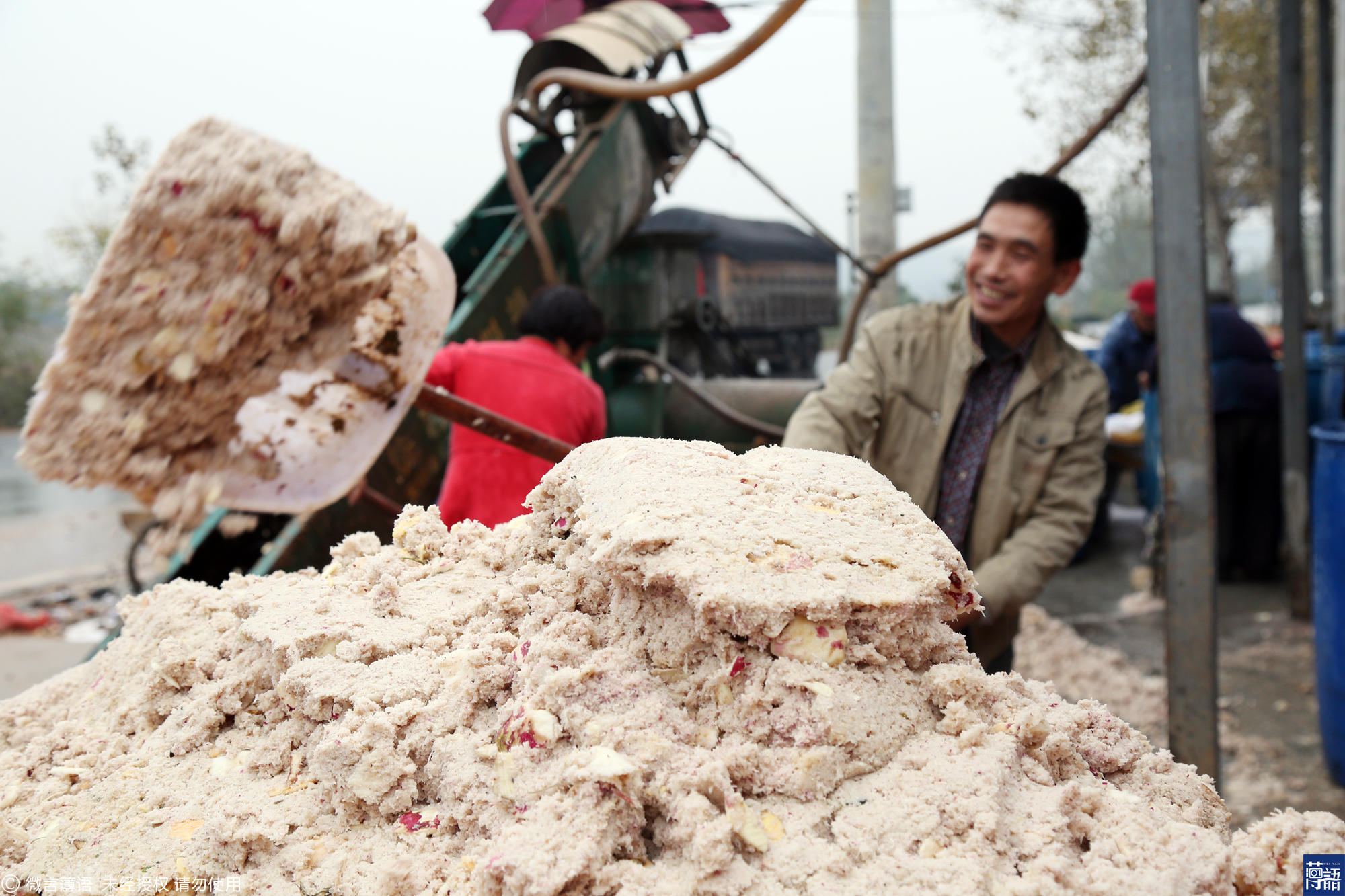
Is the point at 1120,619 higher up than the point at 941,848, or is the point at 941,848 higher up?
the point at 941,848

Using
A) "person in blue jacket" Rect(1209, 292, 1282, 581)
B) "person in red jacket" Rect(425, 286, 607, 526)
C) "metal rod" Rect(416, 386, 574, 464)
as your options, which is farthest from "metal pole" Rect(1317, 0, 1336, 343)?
"metal rod" Rect(416, 386, 574, 464)

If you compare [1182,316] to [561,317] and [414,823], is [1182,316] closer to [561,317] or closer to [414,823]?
[561,317]

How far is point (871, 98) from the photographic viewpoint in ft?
21.0

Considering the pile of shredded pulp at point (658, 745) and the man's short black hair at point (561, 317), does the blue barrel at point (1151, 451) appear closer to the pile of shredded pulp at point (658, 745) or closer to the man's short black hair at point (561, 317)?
the man's short black hair at point (561, 317)

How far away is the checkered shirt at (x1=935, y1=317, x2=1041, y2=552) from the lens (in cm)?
204

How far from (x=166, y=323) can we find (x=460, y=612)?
632 millimetres

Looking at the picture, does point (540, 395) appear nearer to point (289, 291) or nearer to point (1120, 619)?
point (289, 291)

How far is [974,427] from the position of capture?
6.81 feet

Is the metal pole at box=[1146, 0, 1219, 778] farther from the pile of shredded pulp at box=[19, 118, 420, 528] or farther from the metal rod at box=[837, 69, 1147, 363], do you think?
the pile of shredded pulp at box=[19, 118, 420, 528]

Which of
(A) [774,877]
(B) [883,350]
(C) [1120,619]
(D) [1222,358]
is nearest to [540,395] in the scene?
(B) [883,350]

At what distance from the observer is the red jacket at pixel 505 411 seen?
211cm

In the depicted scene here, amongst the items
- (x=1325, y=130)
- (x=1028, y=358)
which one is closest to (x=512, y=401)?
(x=1028, y=358)

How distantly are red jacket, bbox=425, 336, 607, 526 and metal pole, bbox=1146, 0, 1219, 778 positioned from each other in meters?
1.53

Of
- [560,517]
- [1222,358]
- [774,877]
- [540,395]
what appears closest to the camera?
[774,877]
